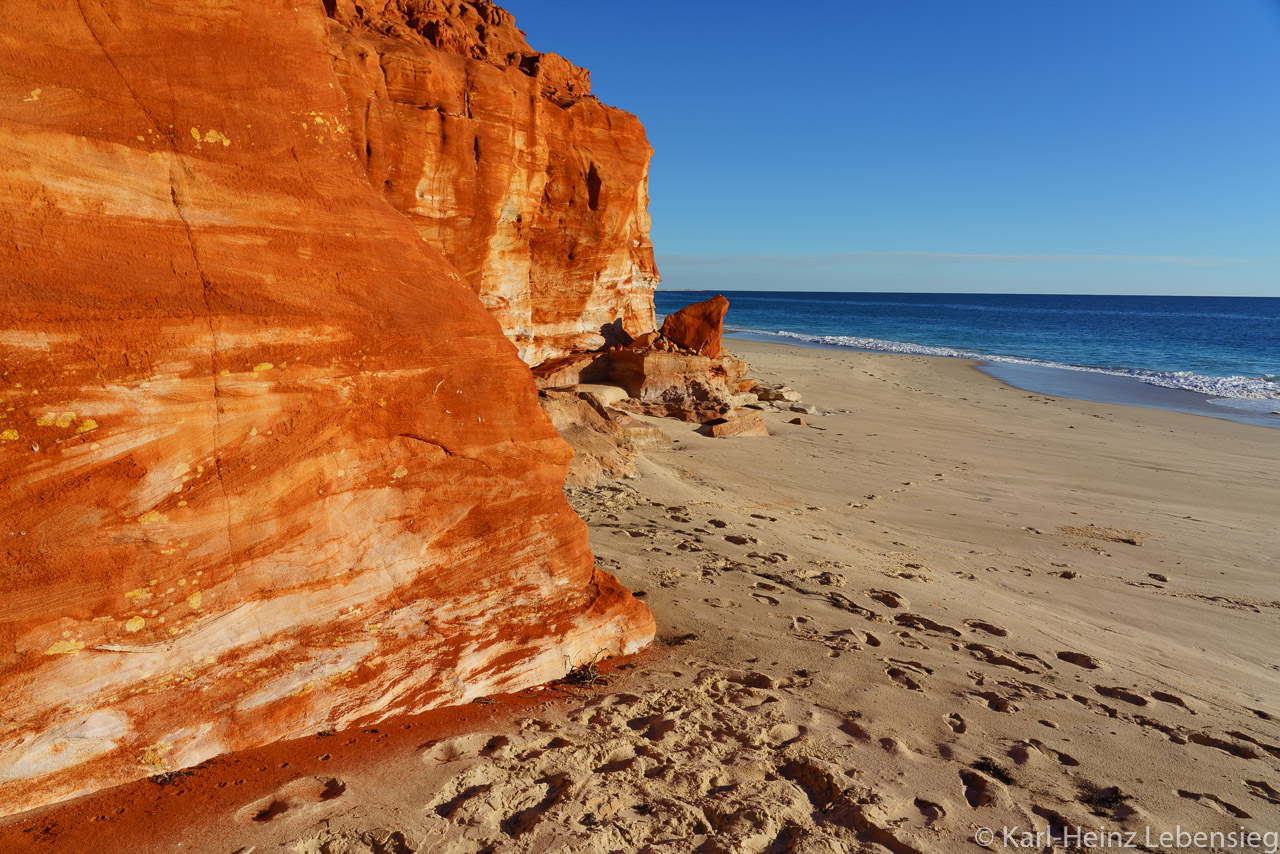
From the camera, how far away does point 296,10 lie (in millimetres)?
3348

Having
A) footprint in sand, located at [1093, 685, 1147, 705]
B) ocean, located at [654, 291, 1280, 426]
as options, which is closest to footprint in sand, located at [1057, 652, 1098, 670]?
footprint in sand, located at [1093, 685, 1147, 705]

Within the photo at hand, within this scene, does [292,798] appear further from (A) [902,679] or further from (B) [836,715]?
(A) [902,679]

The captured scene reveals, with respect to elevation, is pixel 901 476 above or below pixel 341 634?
below

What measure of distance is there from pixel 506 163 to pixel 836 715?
642 centimetres

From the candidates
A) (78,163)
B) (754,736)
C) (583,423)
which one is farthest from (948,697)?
(583,423)

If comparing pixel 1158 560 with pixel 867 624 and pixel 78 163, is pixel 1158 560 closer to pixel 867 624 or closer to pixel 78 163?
pixel 867 624

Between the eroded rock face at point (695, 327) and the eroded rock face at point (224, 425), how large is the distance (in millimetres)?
8282

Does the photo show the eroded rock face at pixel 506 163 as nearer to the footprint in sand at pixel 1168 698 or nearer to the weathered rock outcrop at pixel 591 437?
the weathered rock outcrop at pixel 591 437

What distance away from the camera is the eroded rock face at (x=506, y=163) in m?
6.46

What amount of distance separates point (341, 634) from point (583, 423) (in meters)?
5.40

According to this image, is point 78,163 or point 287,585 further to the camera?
point 287,585

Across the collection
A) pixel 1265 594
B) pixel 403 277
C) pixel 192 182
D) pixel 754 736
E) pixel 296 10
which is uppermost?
pixel 296 10

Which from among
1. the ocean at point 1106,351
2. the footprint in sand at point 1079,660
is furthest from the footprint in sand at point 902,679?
the ocean at point 1106,351

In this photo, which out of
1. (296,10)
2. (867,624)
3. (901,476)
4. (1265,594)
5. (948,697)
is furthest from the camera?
(901,476)
